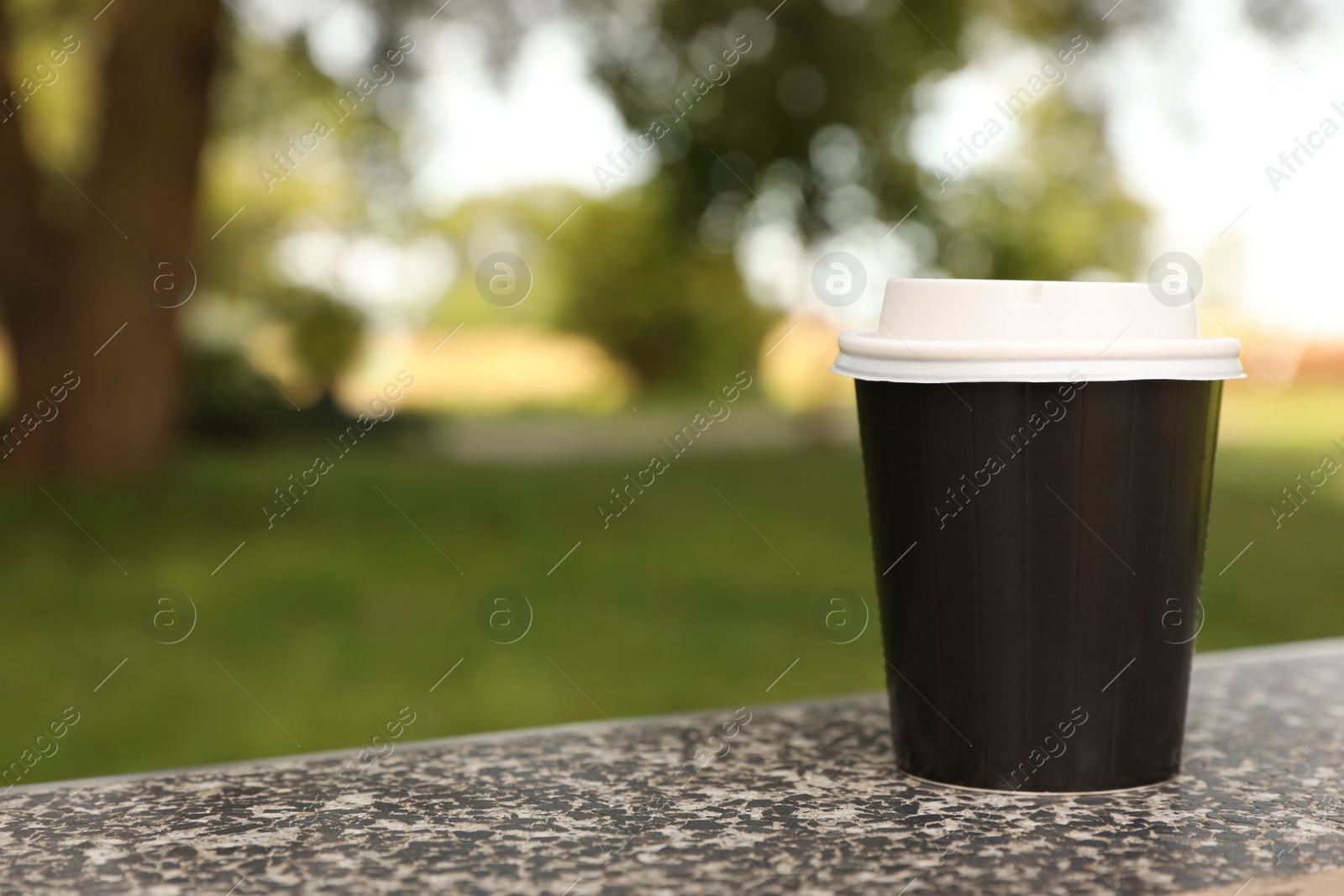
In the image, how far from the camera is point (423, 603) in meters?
8.17

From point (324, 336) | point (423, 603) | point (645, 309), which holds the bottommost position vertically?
point (423, 603)

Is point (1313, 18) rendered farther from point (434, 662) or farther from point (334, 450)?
point (334, 450)

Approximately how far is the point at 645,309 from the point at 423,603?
11966 millimetres

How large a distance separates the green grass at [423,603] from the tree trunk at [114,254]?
1.97 feet

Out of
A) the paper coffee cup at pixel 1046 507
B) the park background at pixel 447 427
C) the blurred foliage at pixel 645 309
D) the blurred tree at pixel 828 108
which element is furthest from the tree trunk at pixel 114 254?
the paper coffee cup at pixel 1046 507

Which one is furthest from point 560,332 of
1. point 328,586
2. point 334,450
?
point 328,586

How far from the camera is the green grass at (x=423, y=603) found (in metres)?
6.34

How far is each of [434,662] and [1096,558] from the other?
215 inches

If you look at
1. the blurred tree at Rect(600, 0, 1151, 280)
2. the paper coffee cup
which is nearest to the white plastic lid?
the paper coffee cup

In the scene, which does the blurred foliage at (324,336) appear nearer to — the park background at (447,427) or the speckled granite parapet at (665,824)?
the park background at (447,427)

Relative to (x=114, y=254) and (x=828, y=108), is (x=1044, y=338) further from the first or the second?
(x=114, y=254)

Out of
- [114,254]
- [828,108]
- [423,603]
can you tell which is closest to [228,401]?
[114,254]

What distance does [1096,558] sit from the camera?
6.84 ft

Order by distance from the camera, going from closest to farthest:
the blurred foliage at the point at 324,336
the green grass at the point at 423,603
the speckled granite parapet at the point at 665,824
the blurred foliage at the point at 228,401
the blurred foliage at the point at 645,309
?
the speckled granite parapet at the point at 665,824
the green grass at the point at 423,603
the blurred foliage at the point at 228,401
the blurred foliage at the point at 324,336
the blurred foliage at the point at 645,309
